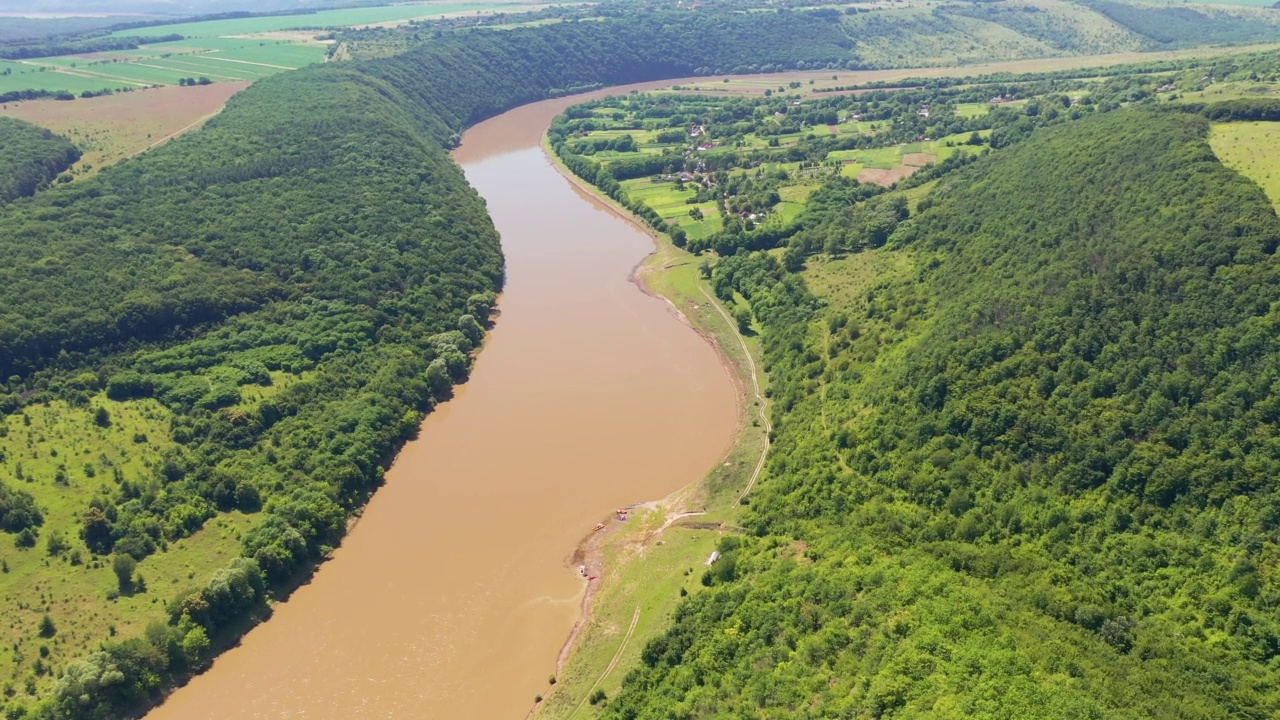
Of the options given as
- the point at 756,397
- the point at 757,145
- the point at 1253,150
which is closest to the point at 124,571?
the point at 756,397

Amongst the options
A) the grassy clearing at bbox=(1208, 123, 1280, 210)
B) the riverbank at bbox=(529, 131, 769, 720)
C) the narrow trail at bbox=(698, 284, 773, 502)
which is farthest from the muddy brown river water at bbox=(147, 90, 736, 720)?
the grassy clearing at bbox=(1208, 123, 1280, 210)

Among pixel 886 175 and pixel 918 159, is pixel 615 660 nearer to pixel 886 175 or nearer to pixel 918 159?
pixel 886 175

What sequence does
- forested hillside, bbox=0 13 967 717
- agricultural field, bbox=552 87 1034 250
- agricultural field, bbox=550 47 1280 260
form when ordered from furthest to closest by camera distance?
agricultural field, bbox=552 87 1034 250, agricultural field, bbox=550 47 1280 260, forested hillside, bbox=0 13 967 717

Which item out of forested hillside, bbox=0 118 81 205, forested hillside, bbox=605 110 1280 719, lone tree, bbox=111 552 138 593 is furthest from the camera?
forested hillside, bbox=0 118 81 205

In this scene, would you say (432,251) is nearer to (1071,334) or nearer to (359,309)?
(359,309)

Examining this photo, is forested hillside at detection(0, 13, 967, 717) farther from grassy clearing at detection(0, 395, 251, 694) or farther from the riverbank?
the riverbank
